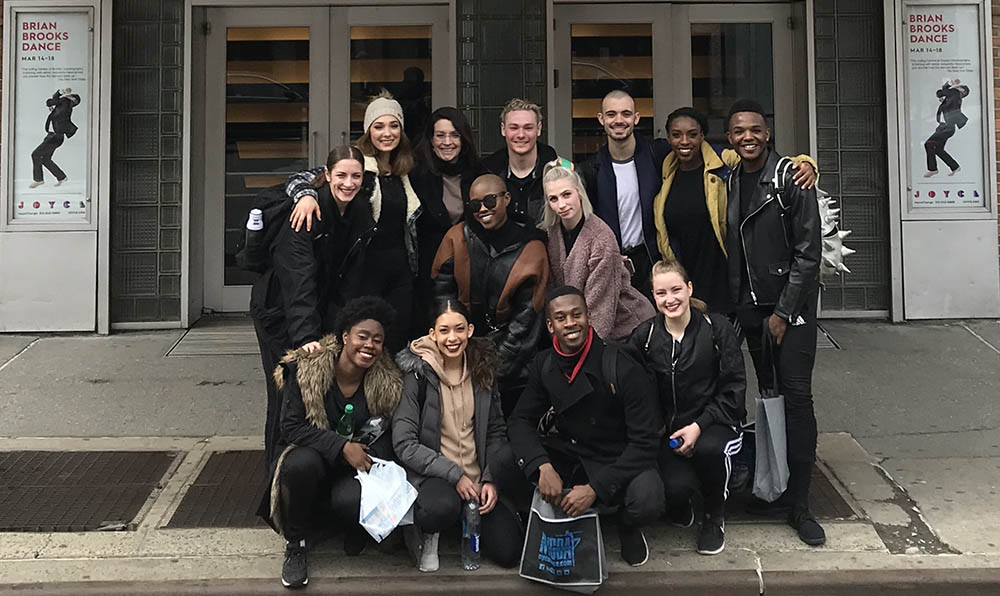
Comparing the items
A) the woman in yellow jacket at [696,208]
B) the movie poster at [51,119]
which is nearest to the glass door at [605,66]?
the woman in yellow jacket at [696,208]

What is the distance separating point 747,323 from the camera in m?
4.51

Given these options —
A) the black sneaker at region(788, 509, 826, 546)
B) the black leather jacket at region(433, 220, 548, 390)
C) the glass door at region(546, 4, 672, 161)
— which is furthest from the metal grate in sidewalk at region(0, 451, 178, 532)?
the glass door at region(546, 4, 672, 161)

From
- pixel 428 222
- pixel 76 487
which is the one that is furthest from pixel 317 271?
pixel 76 487

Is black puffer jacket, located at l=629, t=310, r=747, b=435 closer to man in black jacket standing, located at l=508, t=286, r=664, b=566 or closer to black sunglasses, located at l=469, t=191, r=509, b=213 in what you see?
man in black jacket standing, located at l=508, t=286, r=664, b=566

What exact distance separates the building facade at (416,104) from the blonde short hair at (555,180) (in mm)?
3677

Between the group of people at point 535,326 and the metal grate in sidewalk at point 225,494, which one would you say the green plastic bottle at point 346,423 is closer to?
the group of people at point 535,326

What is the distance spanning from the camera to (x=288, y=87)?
8578 mm

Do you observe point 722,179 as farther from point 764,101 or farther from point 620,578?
point 764,101

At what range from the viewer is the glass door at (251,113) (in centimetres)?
848

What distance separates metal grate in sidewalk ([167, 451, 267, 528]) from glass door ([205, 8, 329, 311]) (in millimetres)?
3570

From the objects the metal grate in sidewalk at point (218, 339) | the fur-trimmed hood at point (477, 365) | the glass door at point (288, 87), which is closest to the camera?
the fur-trimmed hood at point (477, 365)

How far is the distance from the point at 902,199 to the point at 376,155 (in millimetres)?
5225

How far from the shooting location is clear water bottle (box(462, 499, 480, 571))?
4004 mm

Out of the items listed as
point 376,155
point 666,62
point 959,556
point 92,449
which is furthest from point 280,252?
point 666,62
